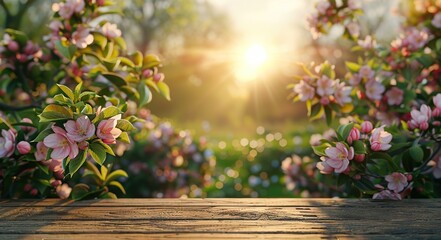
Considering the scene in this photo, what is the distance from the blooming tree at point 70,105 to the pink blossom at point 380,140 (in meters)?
1.07

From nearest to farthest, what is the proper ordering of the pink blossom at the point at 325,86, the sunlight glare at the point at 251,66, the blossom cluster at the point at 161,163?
the pink blossom at the point at 325,86
the blossom cluster at the point at 161,163
the sunlight glare at the point at 251,66

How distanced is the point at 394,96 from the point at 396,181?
1.00 m

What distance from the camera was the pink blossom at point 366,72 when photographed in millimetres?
3317

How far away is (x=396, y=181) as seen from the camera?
247cm

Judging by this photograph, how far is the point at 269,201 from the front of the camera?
2.35 meters

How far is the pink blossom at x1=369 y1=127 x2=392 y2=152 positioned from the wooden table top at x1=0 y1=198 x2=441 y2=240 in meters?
0.24

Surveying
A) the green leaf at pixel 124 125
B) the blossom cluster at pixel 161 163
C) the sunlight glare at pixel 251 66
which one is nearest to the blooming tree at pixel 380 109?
the green leaf at pixel 124 125

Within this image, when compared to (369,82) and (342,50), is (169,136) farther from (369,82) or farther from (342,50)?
(342,50)

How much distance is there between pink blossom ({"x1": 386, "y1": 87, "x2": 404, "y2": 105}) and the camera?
3.30m

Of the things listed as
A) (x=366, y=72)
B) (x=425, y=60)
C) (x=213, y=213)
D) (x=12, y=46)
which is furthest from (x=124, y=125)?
(x=425, y=60)

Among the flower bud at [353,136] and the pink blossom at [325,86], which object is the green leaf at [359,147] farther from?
the pink blossom at [325,86]

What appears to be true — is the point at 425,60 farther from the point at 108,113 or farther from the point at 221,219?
the point at 108,113

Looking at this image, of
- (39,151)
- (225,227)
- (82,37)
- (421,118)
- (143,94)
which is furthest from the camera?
(82,37)

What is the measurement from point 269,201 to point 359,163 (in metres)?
0.44
